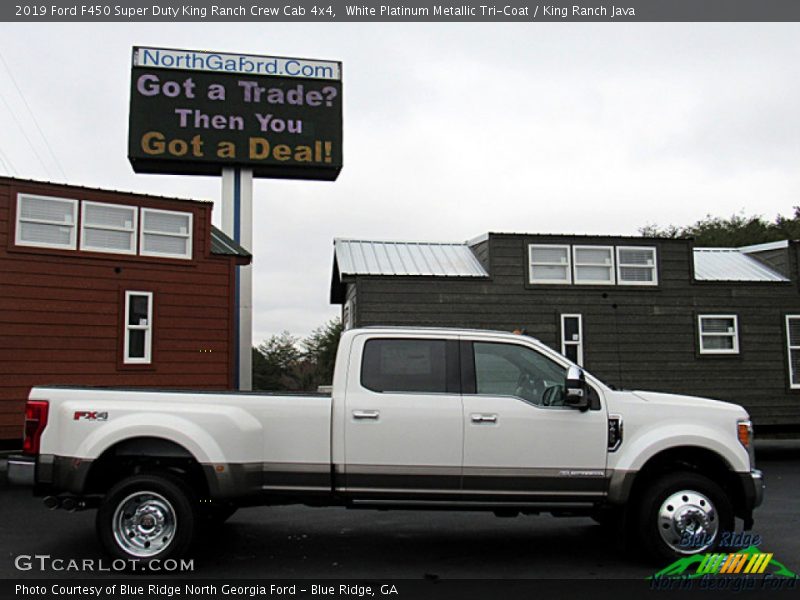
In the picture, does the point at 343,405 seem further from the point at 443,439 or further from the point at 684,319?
the point at 684,319

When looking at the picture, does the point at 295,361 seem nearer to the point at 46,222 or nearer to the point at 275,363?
the point at 275,363

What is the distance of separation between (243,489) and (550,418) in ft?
8.89

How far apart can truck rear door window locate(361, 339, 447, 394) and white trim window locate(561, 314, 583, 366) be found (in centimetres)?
980

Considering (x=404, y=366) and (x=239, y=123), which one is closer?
(x=404, y=366)

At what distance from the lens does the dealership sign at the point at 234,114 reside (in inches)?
786

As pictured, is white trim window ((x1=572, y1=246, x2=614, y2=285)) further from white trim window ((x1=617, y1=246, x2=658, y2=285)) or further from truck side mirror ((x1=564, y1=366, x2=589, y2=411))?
truck side mirror ((x1=564, y1=366, x2=589, y2=411))

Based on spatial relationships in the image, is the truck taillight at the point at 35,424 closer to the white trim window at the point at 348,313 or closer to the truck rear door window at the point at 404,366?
the truck rear door window at the point at 404,366

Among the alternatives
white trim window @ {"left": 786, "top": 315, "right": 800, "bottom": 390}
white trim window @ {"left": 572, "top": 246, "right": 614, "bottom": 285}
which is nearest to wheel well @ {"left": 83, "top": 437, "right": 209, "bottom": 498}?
white trim window @ {"left": 572, "top": 246, "right": 614, "bottom": 285}

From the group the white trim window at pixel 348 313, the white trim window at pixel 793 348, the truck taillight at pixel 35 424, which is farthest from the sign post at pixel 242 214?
the truck taillight at pixel 35 424

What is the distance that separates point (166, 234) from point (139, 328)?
183 cm

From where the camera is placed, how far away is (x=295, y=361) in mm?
35781
